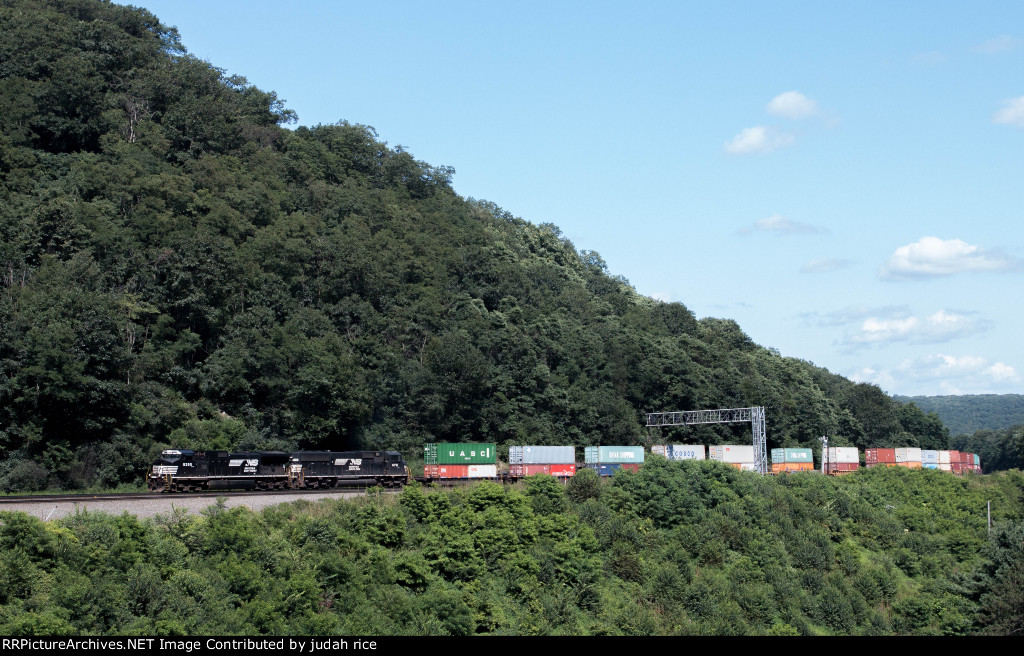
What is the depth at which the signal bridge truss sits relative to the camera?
76.0 metres

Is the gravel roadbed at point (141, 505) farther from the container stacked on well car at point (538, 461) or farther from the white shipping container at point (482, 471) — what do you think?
the container stacked on well car at point (538, 461)

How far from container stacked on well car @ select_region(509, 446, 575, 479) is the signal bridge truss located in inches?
732

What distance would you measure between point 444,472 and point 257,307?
26.2 metres

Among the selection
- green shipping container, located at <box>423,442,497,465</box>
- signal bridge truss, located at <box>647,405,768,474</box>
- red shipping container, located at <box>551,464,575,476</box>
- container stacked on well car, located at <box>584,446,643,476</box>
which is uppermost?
signal bridge truss, located at <box>647,405,768,474</box>

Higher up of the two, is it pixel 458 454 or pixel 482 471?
pixel 458 454

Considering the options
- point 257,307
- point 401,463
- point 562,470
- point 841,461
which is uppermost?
point 257,307

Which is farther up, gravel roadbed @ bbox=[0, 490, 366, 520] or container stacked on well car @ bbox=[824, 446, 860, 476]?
gravel roadbed @ bbox=[0, 490, 366, 520]

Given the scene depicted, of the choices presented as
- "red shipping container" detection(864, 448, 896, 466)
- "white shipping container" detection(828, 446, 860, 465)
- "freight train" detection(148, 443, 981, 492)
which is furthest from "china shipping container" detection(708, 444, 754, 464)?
"red shipping container" detection(864, 448, 896, 466)

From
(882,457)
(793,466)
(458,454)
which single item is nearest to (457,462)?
(458,454)

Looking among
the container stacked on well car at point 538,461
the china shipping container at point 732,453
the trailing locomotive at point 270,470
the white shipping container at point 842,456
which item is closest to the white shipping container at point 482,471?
the container stacked on well car at point 538,461

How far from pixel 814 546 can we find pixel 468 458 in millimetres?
28385

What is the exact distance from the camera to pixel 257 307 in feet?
249

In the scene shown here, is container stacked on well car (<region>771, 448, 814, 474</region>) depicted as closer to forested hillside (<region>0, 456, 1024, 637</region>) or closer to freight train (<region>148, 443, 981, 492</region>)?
freight train (<region>148, 443, 981, 492</region>)

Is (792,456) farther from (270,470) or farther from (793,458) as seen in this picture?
(270,470)
